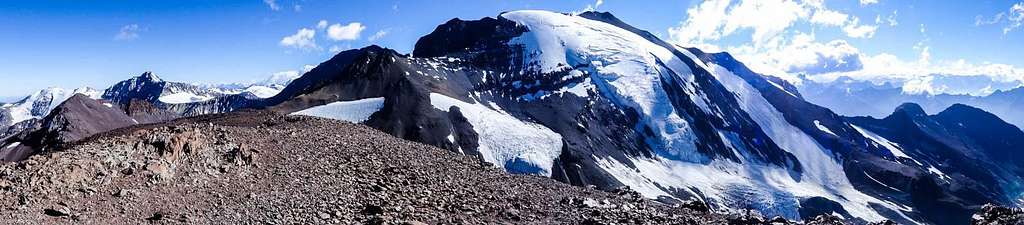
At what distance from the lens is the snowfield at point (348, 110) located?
133 metres

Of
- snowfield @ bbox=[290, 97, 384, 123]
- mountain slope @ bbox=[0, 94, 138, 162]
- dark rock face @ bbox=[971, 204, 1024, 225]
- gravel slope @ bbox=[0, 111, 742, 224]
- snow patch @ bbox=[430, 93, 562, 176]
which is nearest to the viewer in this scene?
gravel slope @ bbox=[0, 111, 742, 224]

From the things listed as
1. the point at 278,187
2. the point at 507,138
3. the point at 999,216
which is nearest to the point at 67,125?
the point at 278,187

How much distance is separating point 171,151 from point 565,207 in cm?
1862

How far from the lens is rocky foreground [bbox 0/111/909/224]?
26.5m

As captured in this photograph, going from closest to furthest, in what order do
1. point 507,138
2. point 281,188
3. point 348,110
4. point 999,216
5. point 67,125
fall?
point 281,188 < point 999,216 < point 67,125 < point 348,110 < point 507,138

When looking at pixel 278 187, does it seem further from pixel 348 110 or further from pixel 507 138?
pixel 507 138

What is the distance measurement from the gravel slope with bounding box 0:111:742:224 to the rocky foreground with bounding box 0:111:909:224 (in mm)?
51

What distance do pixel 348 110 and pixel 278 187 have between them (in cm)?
10871

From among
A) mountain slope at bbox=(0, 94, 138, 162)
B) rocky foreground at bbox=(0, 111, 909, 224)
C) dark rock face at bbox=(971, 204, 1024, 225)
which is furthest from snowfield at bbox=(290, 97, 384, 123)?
dark rock face at bbox=(971, 204, 1024, 225)

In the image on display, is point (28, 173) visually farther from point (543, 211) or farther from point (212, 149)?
point (543, 211)

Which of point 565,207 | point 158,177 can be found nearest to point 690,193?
point 565,207

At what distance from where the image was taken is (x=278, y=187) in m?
31.8

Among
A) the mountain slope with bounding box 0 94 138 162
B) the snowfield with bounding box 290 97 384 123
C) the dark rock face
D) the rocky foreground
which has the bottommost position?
the mountain slope with bounding box 0 94 138 162

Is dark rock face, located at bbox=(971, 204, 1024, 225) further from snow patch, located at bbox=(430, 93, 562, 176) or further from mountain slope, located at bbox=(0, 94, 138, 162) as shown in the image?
snow patch, located at bbox=(430, 93, 562, 176)
